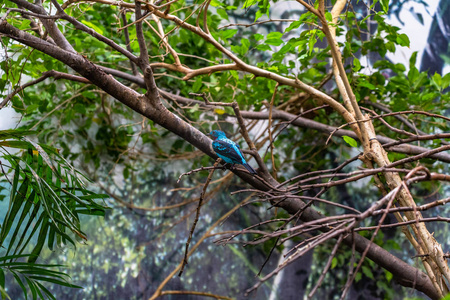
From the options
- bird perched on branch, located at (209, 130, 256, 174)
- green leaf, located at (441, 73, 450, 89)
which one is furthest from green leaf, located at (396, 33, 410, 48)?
bird perched on branch, located at (209, 130, 256, 174)

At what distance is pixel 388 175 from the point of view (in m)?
1.04

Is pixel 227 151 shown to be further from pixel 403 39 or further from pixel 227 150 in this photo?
pixel 403 39

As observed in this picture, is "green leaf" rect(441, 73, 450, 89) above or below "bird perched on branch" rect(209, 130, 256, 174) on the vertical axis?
above

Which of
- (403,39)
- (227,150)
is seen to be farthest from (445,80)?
(227,150)

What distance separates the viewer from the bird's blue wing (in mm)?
1061

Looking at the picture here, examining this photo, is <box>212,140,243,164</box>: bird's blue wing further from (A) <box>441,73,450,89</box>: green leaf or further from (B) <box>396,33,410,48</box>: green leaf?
(A) <box>441,73,450,89</box>: green leaf

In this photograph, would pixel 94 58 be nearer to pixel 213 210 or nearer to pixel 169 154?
pixel 169 154

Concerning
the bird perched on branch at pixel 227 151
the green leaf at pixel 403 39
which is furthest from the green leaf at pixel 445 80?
the bird perched on branch at pixel 227 151

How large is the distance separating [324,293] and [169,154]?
1137 millimetres

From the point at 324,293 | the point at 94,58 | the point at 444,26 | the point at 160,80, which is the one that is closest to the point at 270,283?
the point at 324,293

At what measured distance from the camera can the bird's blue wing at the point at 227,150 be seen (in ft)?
3.48

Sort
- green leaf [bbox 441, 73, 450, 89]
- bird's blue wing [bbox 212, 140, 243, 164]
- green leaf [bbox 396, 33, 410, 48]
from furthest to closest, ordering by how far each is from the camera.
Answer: green leaf [bbox 441, 73, 450, 89] → green leaf [bbox 396, 33, 410, 48] → bird's blue wing [bbox 212, 140, 243, 164]

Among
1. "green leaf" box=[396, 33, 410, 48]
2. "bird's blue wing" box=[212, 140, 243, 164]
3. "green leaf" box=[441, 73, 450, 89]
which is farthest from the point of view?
"green leaf" box=[441, 73, 450, 89]

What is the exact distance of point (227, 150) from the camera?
1.06 m
